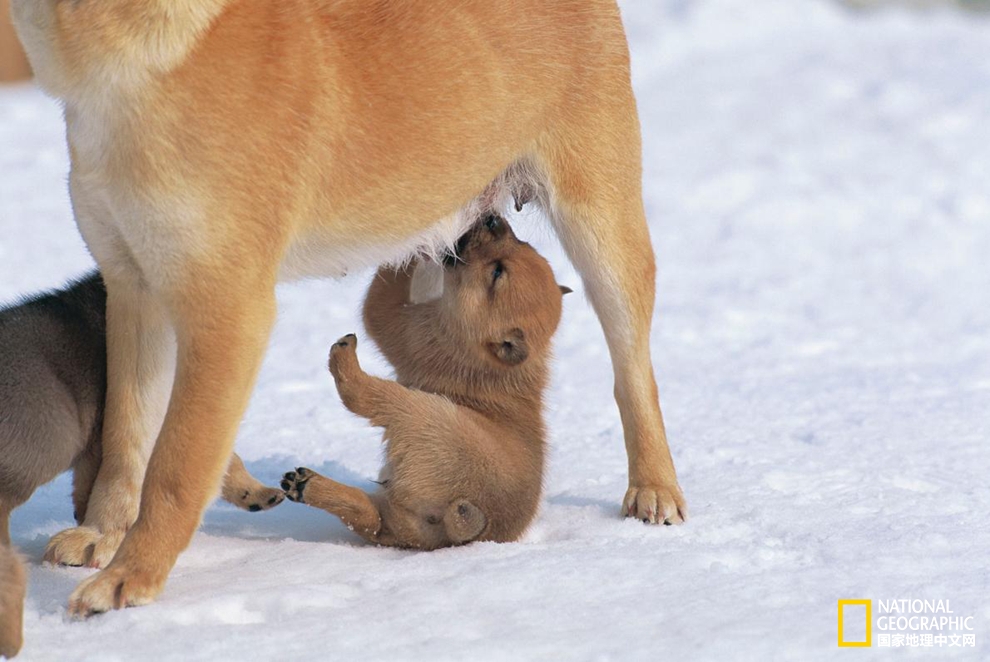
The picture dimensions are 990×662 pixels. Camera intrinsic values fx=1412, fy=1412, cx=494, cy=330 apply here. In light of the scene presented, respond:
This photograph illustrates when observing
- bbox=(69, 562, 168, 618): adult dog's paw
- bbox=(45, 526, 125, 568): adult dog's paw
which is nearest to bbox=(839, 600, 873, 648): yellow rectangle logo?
bbox=(69, 562, 168, 618): adult dog's paw

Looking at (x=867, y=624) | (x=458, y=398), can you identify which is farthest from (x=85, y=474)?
(x=867, y=624)

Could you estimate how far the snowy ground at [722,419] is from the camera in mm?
3361

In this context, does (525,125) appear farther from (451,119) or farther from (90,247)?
(90,247)

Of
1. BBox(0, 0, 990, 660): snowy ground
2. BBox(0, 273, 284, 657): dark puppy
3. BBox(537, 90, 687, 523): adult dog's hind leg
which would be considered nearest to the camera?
BBox(0, 0, 990, 660): snowy ground

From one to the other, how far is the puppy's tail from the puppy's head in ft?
2.00

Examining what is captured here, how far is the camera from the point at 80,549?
156 inches

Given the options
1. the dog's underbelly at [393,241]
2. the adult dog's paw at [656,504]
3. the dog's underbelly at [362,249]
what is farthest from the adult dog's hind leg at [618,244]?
the dog's underbelly at [362,249]

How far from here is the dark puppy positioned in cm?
376

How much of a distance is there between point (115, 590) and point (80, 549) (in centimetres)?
56

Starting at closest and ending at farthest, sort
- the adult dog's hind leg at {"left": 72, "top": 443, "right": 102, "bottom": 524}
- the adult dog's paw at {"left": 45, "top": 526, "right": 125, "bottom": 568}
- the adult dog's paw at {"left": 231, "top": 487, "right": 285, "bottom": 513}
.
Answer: the adult dog's paw at {"left": 45, "top": 526, "right": 125, "bottom": 568}
the adult dog's hind leg at {"left": 72, "top": 443, "right": 102, "bottom": 524}
the adult dog's paw at {"left": 231, "top": 487, "right": 285, "bottom": 513}

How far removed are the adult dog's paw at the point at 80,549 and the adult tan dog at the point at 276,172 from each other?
0.03 ft

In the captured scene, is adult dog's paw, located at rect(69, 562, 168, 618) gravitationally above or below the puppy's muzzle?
below

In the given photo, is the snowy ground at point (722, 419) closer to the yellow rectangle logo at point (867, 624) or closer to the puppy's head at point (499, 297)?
the yellow rectangle logo at point (867, 624)

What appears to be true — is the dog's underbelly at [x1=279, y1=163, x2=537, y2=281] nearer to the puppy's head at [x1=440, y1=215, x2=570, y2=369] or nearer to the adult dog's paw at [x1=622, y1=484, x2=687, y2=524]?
the puppy's head at [x1=440, y1=215, x2=570, y2=369]
